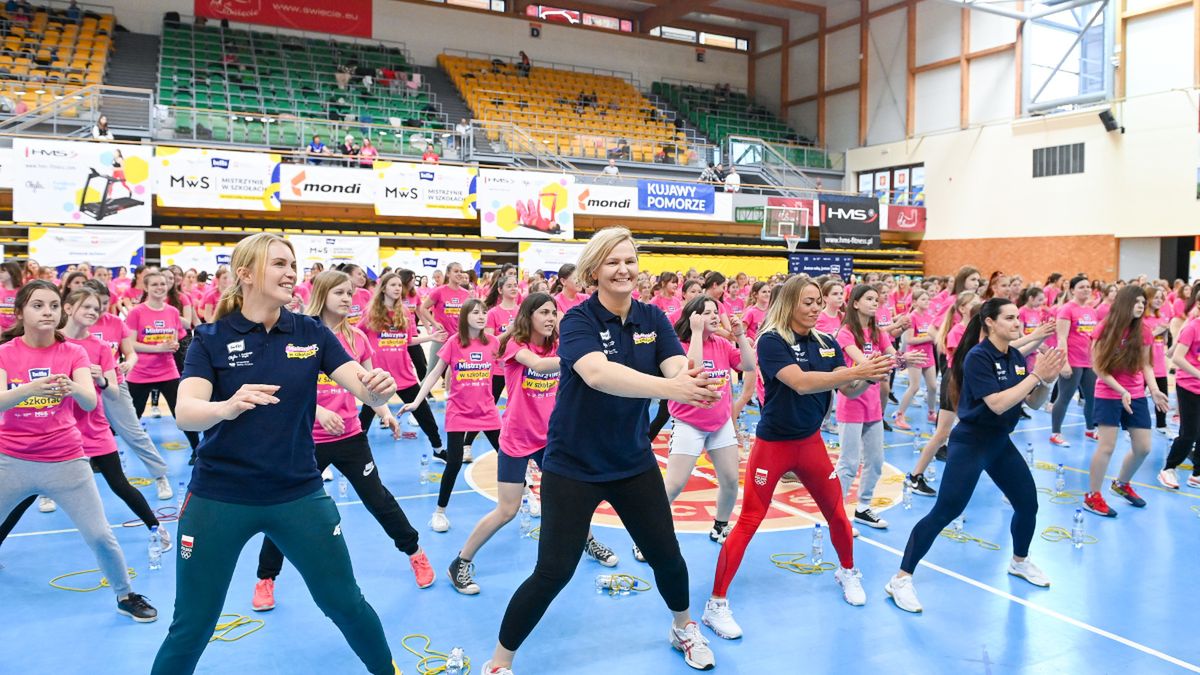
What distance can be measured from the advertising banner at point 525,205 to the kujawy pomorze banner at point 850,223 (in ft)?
29.9

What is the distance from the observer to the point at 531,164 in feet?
74.5

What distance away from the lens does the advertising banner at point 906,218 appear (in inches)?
1147

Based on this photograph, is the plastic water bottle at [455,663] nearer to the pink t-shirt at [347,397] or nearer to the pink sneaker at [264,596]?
the pink sneaker at [264,596]

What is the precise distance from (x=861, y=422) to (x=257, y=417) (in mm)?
4572

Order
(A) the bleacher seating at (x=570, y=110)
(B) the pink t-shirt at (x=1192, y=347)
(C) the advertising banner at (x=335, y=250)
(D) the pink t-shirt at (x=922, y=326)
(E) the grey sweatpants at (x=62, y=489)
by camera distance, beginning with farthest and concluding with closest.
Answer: (A) the bleacher seating at (x=570, y=110), (C) the advertising banner at (x=335, y=250), (D) the pink t-shirt at (x=922, y=326), (B) the pink t-shirt at (x=1192, y=347), (E) the grey sweatpants at (x=62, y=489)

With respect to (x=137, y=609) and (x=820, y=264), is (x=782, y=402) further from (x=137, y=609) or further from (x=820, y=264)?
(x=820, y=264)

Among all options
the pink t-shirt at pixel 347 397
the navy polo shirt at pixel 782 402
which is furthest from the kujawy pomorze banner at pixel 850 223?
the pink t-shirt at pixel 347 397

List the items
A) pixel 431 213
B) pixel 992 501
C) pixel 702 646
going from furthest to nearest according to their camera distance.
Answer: pixel 431 213, pixel 992 501, pixel 702 646

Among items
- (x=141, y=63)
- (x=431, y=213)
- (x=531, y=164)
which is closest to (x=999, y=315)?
(x=431, y=213)

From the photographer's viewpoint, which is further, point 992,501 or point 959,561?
point 992,501

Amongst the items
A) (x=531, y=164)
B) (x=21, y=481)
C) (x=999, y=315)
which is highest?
(x=531, y=164)

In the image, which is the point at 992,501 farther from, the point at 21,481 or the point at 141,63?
the point at 141,63

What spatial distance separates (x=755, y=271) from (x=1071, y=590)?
65.2 feet

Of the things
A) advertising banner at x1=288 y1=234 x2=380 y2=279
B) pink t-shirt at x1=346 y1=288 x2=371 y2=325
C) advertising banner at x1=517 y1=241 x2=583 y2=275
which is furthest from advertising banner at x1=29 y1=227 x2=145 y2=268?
pink t-shirt at x1=346 y1=288 x2=371 y2=325
